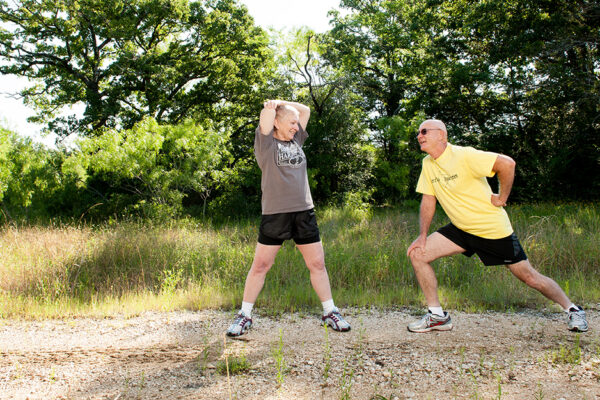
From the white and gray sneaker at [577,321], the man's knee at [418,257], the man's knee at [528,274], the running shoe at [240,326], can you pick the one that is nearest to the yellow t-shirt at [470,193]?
the man's knee at [528,274]

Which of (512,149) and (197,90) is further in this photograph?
(197,90)

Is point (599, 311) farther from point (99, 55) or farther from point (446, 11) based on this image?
point (99, 55)

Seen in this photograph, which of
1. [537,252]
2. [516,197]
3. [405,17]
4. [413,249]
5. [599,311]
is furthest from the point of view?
[405,17]

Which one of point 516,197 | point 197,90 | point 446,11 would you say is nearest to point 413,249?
point 516,197

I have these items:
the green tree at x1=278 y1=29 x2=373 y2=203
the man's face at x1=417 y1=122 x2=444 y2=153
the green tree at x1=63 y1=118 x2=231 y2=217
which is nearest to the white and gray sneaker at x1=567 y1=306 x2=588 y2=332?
the man's face at x1=417 y1=122 x2=444 y2=153

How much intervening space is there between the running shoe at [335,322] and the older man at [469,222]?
637 millimetres

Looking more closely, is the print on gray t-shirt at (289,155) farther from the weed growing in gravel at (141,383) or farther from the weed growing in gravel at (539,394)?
the weed growing in gravel at (539,394)

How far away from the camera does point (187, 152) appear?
1416 centimetres

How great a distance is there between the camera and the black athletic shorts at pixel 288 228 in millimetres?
3846

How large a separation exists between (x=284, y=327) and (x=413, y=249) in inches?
59.7

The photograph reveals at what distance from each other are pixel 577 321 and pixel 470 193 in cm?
150

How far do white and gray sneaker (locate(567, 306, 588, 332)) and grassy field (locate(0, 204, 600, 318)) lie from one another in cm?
90

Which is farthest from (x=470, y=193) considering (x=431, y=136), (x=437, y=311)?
(x=437, y=311)

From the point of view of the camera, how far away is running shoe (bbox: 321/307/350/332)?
3.91 meters
